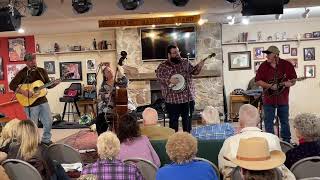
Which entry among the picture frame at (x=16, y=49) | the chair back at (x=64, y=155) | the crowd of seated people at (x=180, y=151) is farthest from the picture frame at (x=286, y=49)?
the chair back at (x=64, y=155)

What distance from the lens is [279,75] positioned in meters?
5.82

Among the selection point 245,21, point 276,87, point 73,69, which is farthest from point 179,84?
point 73,69

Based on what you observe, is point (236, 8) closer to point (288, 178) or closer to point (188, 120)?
point (188, 120)

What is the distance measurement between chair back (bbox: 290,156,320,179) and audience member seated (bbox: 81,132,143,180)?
3.53ft

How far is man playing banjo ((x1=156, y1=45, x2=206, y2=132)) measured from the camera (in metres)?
5.95

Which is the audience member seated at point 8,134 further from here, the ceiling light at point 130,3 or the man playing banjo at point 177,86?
the ceiling light at point 130,3

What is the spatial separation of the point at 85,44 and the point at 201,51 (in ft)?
10.4

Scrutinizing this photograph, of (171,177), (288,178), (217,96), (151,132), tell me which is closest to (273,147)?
(288,178)

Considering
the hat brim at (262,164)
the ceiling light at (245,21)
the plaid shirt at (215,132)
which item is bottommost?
the plaid shirt at (215,132)

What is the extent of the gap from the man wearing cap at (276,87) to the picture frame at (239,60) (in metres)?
4.67

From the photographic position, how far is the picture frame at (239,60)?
34.5 ft

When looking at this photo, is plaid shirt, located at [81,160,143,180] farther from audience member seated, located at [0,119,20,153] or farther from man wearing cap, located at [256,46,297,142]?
man wearing cap, located at [256,46,297,142]

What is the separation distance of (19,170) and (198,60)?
7.49 m

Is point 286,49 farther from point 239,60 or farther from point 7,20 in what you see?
point 7,20
